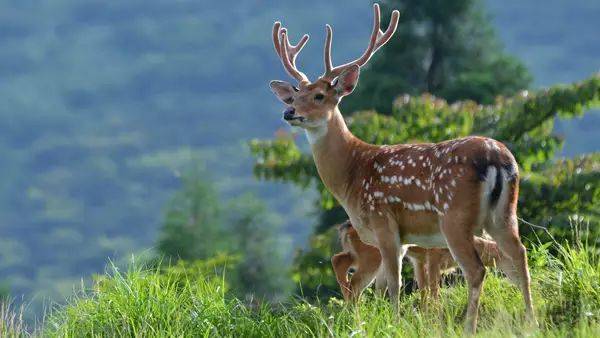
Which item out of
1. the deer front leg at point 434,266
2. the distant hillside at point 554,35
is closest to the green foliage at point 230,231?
the deer front leg at point 434,266

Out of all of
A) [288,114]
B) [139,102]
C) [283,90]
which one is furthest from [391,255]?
[139,102]

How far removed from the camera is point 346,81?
1062 cm

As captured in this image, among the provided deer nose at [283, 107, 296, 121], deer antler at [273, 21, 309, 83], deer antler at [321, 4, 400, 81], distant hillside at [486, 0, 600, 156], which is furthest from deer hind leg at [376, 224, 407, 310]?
distant hillside at [486, 0, 600, 156]

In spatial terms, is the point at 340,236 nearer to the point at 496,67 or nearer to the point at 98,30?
the point at 496,67

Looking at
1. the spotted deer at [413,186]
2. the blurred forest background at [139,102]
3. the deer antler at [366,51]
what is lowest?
the blurred forest background at [139,102]

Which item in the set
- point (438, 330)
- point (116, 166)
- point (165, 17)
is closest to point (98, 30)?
point (165, 17)

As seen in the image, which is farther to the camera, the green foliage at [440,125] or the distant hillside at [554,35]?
the distant hillside at [554,35]

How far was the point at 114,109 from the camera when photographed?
165 meters

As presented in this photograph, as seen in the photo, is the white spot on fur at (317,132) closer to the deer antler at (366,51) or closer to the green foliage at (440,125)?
the deer antler at (366,51)

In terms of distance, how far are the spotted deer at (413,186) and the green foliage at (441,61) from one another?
21.2 m

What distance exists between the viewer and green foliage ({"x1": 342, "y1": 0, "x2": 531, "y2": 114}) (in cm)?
3238

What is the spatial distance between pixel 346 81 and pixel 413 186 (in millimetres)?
1600

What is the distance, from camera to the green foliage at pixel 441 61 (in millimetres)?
32375

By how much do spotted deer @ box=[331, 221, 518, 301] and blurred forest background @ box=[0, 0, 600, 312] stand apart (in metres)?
76.6
